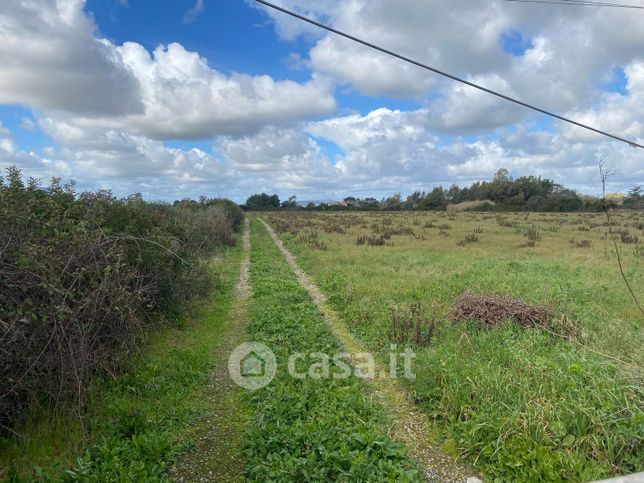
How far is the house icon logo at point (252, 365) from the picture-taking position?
17.3 ft

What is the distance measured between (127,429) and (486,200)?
80.4m

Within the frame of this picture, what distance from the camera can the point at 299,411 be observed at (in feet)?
14.2

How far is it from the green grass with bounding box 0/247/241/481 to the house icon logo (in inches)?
14.9

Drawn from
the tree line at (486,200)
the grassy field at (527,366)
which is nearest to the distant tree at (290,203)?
the tree line at (486,200)

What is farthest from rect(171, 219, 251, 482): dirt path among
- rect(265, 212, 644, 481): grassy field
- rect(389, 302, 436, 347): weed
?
rect(389, 302, 436, 347): weed

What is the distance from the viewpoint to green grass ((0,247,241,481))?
341cm

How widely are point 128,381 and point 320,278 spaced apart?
7156 mm

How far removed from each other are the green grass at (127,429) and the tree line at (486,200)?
53.1 meters

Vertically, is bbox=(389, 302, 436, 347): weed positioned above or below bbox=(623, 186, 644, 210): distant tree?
below

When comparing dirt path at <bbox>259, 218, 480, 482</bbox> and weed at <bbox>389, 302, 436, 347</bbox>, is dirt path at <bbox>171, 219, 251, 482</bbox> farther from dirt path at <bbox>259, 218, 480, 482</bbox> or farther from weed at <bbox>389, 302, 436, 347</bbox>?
weed at <bbox>389, 302, 436, 347</bbox>

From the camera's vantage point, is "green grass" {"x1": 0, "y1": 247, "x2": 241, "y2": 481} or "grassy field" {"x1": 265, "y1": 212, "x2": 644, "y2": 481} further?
"grassy field" {"x1": 265, "y1": 212, "x2": 644, "y2": 481}

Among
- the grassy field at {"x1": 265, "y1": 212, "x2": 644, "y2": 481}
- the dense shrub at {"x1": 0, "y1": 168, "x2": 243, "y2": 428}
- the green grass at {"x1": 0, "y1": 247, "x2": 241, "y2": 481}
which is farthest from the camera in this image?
the grassy field at {"x1": 265, "y1": 212, "x2": 644, "y2": 481}

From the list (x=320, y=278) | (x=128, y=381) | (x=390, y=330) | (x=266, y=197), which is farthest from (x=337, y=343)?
(x=266, y=197)

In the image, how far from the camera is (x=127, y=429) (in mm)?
4031
